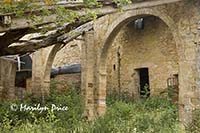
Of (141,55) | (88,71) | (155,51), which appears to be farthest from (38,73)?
(155,51)

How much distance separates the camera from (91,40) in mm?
13805

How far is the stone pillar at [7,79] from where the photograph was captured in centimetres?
1548

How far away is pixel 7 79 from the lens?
15.7m

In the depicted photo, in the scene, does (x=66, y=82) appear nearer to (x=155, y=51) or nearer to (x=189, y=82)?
(x=155, y=51)

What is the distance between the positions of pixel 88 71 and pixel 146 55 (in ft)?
11.4

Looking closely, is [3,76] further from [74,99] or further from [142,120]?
[142,120]

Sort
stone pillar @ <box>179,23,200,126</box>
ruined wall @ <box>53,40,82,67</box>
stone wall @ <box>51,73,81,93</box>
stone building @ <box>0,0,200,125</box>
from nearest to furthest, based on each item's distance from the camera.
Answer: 1. stone pillar @ <box>179,23,200,126</box>
2. stone building @ <box>0,0,200,125</box>
3. stone wall @ <box>51,73,81,93</box>
4. ruined wall @ <box>53,40,82,67</box>

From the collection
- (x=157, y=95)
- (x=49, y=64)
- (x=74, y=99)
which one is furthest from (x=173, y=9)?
(x=49, y=64)

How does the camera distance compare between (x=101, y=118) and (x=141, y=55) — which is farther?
(x=141, y=55)

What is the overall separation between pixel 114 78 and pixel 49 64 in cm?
293

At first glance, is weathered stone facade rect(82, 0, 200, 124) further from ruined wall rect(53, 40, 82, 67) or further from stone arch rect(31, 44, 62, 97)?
stone arch rect(31, 44, 62, 97)

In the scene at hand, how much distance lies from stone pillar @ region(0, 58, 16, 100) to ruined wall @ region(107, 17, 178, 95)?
423 centimetres

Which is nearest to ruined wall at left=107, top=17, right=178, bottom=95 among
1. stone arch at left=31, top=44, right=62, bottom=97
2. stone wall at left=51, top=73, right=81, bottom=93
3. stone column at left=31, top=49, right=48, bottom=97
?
stone wall at left=51, top=73, right=81, bottom=93

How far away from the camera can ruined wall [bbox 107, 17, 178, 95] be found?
15.2 metres
